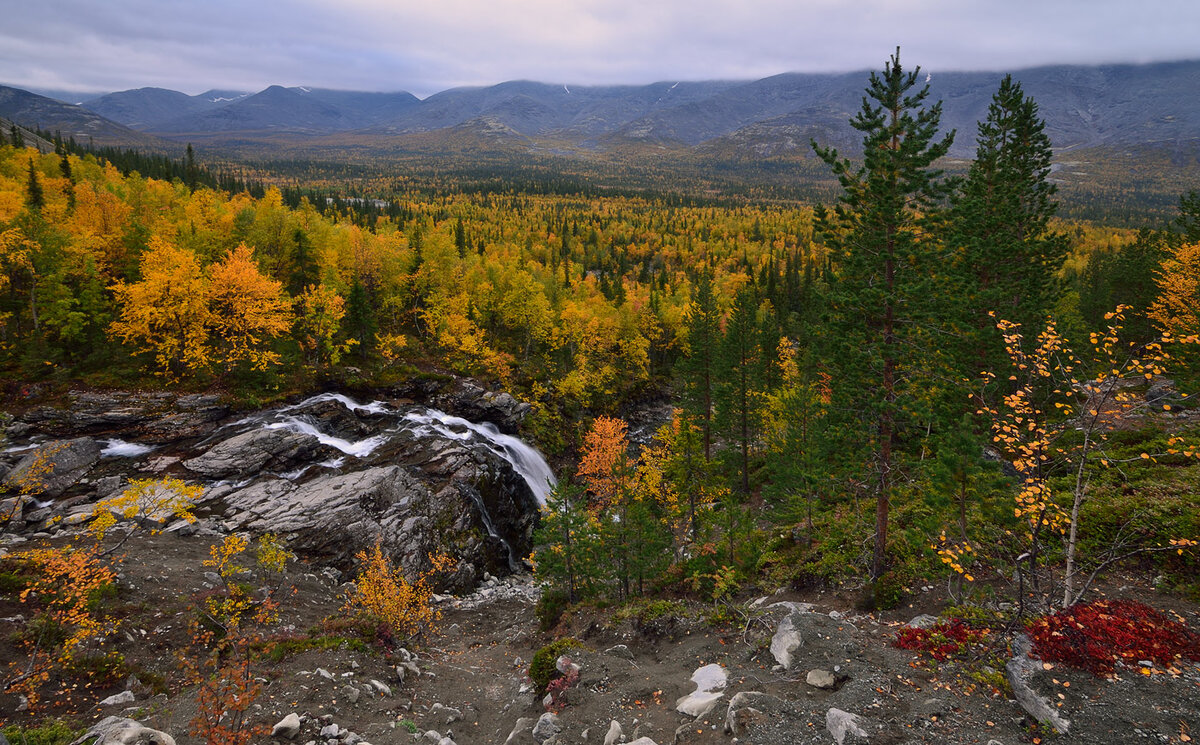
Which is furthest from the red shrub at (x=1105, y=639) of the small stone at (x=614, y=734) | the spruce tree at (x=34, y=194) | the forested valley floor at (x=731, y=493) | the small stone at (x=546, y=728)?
the spruce tree at (x=34, y=194)

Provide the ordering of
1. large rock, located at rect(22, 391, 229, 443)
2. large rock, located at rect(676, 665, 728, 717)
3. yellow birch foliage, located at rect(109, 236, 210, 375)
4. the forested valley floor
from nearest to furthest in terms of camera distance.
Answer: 1. the forested valley floor
2. large rock, located at rect(676, 665, 728, 717)
3. large rock, located at rect(22, 391, 229, 443)
4. yellow birch foliage, located at rect(109, 236, 210, 375)

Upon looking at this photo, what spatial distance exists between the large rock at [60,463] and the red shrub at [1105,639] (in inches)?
1783

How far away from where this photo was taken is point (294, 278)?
59000 mm

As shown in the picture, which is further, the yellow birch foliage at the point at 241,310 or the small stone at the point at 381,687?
the yellow birch foliage at the point at 241,310

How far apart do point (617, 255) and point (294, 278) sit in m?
84.6

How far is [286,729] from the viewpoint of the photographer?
48.5 ft

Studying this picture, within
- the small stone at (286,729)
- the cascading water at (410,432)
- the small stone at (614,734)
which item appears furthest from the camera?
the cascading water at (410,432)

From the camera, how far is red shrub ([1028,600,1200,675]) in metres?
10.9

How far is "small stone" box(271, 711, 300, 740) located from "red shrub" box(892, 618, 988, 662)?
18014 millimetres

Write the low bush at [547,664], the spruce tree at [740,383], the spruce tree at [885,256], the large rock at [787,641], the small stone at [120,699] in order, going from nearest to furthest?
1. the large rock at [787,641]
2. the small stone at [120,699]
3. the spruce tree at [885,256]
4. the low bush at [547,664]
5. the spruce tree at [740,383]

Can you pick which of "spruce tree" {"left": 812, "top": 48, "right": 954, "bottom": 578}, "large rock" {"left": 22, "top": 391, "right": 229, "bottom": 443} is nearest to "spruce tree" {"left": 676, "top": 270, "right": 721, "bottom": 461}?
"spruce tree" {"left": 812, "top": 48, "right": 954, "bottom": 578}

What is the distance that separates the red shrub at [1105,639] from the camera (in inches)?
430

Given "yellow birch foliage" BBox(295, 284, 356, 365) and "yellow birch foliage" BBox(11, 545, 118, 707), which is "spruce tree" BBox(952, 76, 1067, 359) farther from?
"yellow birch foliage" BBox(295, 284, 356, 365)

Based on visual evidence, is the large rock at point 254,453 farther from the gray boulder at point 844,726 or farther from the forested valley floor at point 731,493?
the gray boulder at point 844,726
